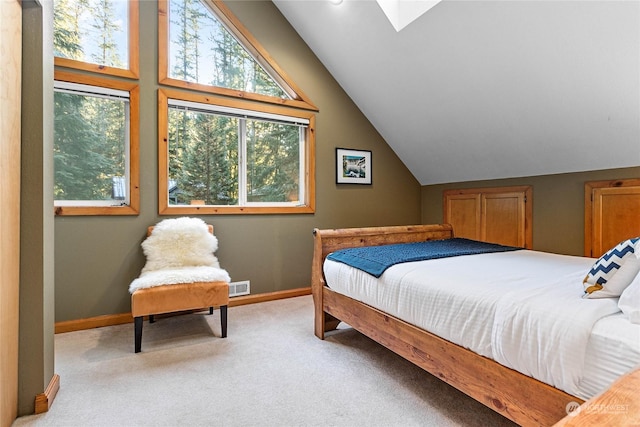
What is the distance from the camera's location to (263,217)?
3.39 metres

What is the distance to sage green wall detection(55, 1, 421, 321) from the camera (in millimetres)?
2629

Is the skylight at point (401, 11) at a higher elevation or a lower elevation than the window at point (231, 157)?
higher

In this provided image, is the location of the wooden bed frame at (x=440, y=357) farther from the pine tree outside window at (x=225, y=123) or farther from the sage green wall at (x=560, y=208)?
the sage green wall at (x=560, y=208)

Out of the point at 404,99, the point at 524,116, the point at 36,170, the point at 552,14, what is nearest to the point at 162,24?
the point at 36,170

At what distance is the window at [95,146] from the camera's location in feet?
8.54

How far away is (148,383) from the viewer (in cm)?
179

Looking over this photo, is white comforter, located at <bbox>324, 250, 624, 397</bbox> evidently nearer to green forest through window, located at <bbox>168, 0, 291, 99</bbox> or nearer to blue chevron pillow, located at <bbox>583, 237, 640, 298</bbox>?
blue chevron pillow, located at <bbox>583, 237, 640, 298</bbox>

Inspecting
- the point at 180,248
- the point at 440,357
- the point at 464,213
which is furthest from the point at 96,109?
the point at 464,213

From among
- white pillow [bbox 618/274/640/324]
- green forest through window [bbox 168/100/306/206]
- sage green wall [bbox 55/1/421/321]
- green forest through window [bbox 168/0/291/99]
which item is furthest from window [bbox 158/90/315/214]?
white pillow [bbox 618/274/640/324]

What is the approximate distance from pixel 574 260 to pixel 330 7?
292 cm

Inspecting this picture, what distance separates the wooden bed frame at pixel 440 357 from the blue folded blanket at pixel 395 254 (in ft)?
0.75

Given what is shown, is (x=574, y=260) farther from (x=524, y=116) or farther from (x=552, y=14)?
(x=552, y=14)

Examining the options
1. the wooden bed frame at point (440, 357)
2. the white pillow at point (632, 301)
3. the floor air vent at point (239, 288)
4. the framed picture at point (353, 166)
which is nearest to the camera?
the white pillow at point (632, 301)

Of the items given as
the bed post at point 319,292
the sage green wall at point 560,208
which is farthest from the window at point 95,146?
the sage green wall at point 560,208
